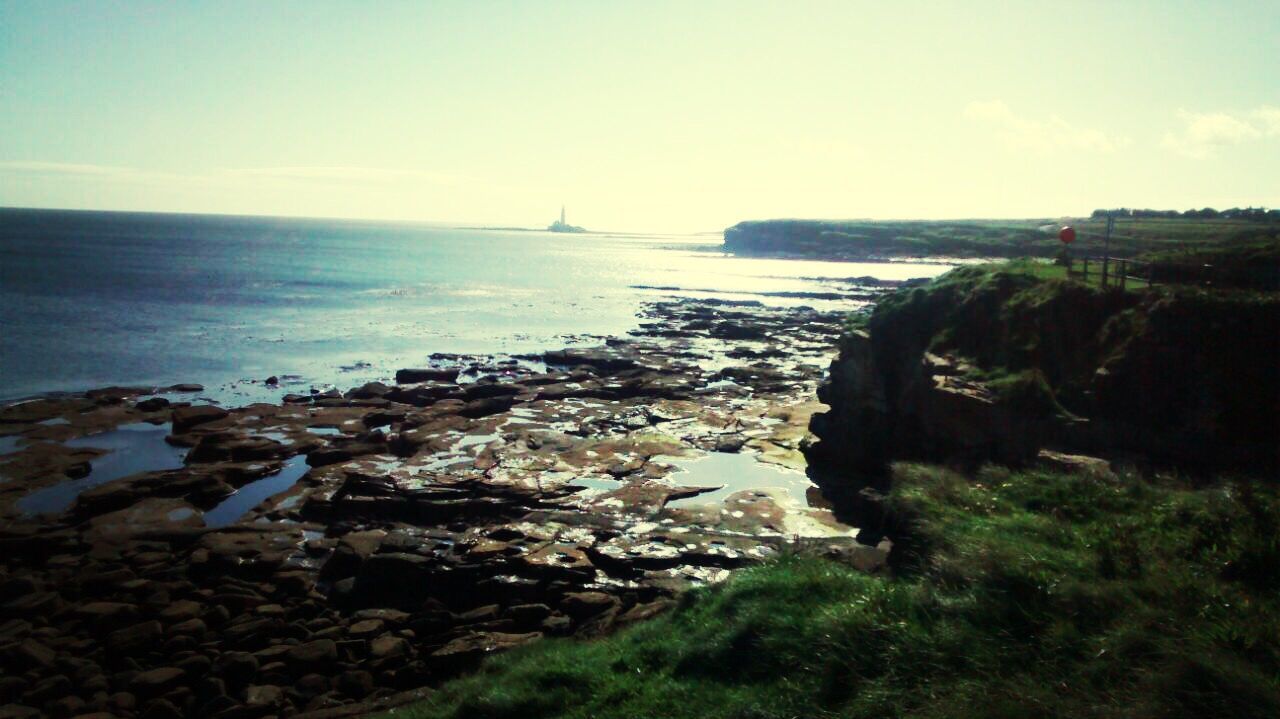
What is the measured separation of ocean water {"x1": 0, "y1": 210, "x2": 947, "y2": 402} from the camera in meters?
42.7

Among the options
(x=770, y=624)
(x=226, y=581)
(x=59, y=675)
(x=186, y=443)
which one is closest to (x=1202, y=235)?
(x=770, y=624)

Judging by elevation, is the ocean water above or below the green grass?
below

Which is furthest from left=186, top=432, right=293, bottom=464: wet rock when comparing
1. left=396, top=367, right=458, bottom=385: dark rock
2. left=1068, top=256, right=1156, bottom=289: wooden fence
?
left=1068, top=256, right=1156, bottom=289: wooden fence

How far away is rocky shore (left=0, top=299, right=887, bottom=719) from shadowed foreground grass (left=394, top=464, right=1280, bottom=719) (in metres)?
3.05

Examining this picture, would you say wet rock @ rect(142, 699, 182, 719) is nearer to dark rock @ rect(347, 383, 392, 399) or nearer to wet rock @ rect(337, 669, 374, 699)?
wet rock @ rect(337, 669, 374, 699)

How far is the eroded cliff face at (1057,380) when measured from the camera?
15695 millimetres

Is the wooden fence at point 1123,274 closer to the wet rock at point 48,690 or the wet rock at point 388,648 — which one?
the wet rock at point 388,648

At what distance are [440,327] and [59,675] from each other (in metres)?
52.2

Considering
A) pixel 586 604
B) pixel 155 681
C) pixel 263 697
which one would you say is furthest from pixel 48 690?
pixel 586 604

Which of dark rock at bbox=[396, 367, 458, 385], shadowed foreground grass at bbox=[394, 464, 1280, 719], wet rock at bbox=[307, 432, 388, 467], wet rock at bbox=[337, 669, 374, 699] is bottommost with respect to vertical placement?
wet rock at bbox=[337, 669, 374, 699]

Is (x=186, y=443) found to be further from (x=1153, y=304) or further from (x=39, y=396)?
(x=1153, y=304)

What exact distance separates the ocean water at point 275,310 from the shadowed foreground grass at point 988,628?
32900mm

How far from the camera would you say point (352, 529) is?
67.9ft

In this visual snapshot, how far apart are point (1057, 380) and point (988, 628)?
1408 cm
